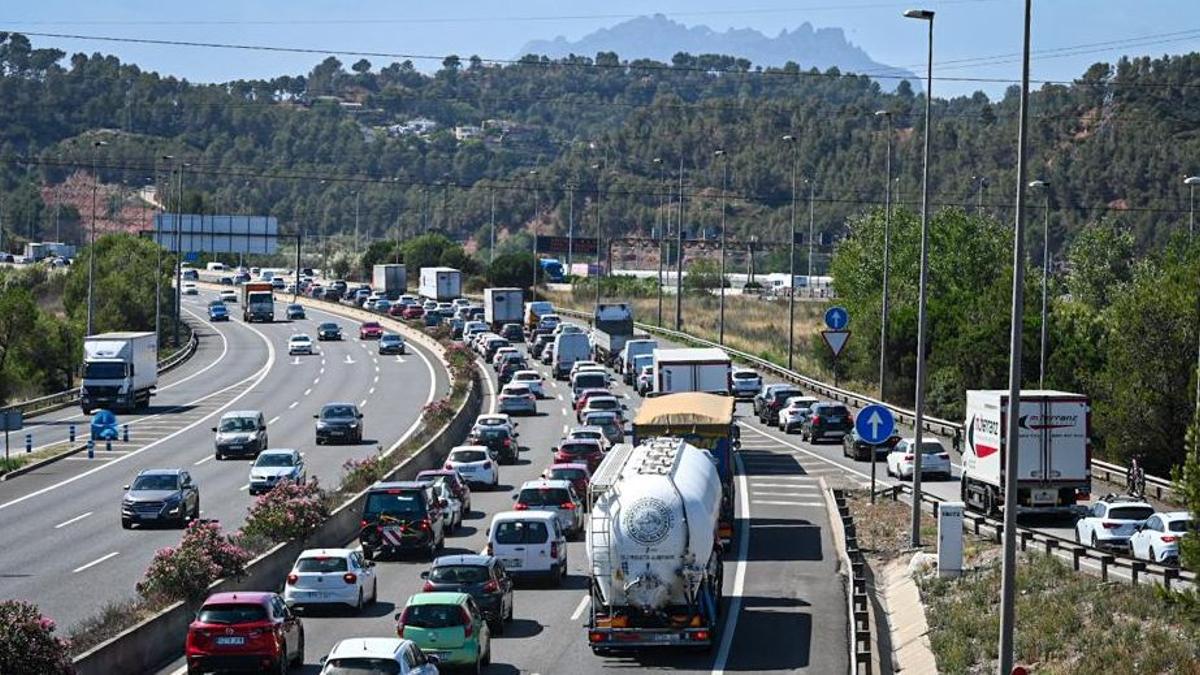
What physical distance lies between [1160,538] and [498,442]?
27.5 m

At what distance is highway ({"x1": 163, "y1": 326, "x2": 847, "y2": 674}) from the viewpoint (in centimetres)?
2969

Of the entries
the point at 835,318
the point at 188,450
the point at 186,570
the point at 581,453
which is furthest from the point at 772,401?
the point at 186,570

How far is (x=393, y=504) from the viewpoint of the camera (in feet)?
136

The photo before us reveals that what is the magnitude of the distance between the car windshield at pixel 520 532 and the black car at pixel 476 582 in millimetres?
5002

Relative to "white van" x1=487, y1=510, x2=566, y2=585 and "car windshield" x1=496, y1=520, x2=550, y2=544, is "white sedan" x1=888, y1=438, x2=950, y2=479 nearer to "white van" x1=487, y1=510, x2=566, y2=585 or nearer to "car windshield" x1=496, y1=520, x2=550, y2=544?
"white van" x1=487, y1=510, x2=566, y2=585

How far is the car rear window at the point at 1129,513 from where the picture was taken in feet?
140

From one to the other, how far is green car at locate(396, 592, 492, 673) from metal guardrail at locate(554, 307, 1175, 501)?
42.0 feet

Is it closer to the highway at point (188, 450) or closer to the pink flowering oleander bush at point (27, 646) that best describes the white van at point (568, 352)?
the highway at point (188, 450)

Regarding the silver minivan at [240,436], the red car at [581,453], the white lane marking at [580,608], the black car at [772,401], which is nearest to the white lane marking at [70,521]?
the silver minivan at [240,436]

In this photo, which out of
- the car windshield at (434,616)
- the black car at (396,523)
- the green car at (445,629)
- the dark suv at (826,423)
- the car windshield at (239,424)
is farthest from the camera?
the dark suv at (826,423)

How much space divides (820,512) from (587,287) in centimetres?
11670

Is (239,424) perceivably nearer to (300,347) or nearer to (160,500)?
(160,500)

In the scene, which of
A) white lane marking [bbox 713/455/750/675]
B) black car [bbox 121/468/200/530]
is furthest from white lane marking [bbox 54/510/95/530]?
white lane marking [bbox 713/455/750/675]

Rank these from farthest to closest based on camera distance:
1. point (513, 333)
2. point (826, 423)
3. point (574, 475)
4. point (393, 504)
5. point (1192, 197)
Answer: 1. point (513, 333)
2. point (1192, 197)
3. point (826, 423)
4. point (574, 475)
5. point (393, 504)
